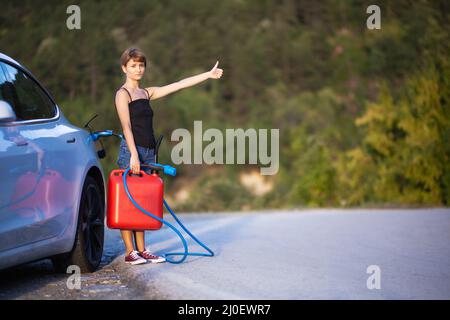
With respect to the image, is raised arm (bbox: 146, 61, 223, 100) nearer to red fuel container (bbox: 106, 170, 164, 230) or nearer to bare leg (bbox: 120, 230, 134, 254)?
red fuel container (bbox: 106, 170, 164, 230)

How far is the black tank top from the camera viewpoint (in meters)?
7.36

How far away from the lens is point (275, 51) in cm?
5859

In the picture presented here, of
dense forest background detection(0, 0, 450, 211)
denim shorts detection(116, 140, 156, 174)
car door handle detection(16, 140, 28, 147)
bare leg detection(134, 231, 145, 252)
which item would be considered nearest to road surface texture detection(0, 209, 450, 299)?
bare leg detection(134, 231, 145, 252)

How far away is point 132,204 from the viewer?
7113mm

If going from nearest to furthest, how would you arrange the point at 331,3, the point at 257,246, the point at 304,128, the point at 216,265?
the point at 216,265
the point at 257,246
the point at 304,128
the point at 331,3

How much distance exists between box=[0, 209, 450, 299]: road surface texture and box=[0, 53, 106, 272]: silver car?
0.99 ft

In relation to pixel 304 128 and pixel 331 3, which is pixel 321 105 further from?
pixel 331 3

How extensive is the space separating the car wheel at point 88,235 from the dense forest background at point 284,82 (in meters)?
A: 10.8

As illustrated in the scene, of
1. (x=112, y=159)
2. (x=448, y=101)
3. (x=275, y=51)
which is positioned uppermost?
(x=275, y=51)

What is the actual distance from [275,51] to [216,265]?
171 feet

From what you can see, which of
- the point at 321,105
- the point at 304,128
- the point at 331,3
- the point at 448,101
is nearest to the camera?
the point at 448,101

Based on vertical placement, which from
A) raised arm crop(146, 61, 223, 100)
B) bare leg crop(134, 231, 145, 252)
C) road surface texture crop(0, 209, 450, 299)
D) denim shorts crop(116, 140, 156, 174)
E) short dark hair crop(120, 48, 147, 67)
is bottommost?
road surface texture crop(0, 209, 450, 299)
